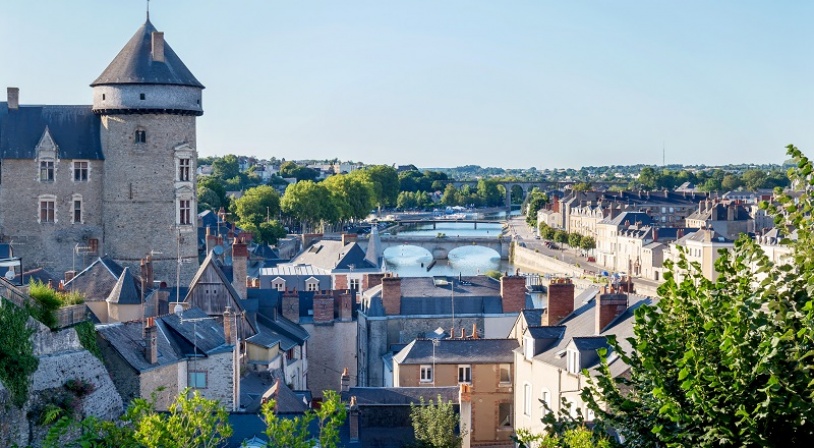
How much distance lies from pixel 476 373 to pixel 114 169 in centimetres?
1283

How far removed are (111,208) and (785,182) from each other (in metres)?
124

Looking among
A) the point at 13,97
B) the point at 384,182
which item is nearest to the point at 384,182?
the point at 384,182

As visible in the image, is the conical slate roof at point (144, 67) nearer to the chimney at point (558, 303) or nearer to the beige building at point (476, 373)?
the beige building at point (476, 373)

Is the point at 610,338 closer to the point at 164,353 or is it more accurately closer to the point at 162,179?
the point at 164,353

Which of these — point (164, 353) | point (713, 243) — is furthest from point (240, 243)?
point (713, 243)

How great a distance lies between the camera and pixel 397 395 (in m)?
23.3

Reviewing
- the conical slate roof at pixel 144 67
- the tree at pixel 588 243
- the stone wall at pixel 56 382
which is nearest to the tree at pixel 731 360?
the stone wall at pixel 56 382

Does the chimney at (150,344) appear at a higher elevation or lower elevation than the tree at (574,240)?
higher

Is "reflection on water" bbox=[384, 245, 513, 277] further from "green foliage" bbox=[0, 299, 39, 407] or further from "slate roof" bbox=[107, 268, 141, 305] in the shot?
"green foliage" bbox=[0, 299, 39, 407]

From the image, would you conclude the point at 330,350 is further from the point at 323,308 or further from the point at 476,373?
the point at 476,373

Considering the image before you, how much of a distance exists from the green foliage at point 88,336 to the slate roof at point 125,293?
793 cm

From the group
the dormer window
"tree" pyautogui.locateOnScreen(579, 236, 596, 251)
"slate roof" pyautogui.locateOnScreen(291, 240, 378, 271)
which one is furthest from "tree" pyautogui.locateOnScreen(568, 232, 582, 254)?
the dormer window

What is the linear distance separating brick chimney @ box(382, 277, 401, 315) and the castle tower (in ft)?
18.8

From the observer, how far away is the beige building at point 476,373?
26219 millimetres
